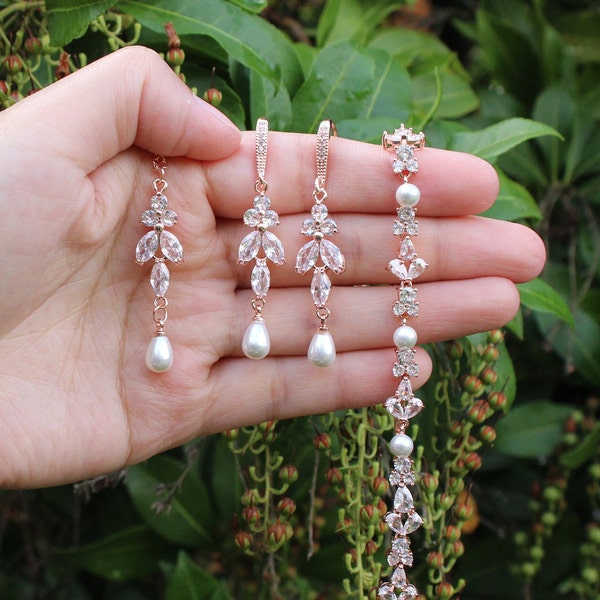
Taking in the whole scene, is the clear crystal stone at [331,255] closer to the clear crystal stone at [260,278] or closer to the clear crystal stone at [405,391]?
the clear crystal stone at [260,278]

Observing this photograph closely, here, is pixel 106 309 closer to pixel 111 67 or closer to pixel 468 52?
pixel 111 67

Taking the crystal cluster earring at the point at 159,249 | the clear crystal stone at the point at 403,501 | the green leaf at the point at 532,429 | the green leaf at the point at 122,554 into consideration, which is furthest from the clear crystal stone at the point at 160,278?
the green leaf at the point at 532,429

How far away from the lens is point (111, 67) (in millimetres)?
1065

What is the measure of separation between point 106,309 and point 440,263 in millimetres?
539

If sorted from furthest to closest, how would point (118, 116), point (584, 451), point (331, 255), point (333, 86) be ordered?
point (584, 451) < point (333, 86) < point (331, 255) < point (118, 116)

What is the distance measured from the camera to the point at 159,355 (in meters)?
1.15

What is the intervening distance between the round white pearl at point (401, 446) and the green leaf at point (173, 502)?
0.44m

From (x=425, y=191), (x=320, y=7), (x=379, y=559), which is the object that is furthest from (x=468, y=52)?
(x=379, y=559)

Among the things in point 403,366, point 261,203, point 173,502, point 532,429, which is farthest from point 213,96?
point 532,429

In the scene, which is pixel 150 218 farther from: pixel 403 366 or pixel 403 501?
pixel 403 501

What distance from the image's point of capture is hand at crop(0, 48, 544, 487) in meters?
1.08

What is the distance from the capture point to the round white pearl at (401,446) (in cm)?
113

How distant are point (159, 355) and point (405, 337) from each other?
38 centimetres

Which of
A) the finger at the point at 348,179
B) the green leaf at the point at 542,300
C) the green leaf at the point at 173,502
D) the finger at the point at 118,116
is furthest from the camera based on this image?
the green leaf at the point at 173,502
